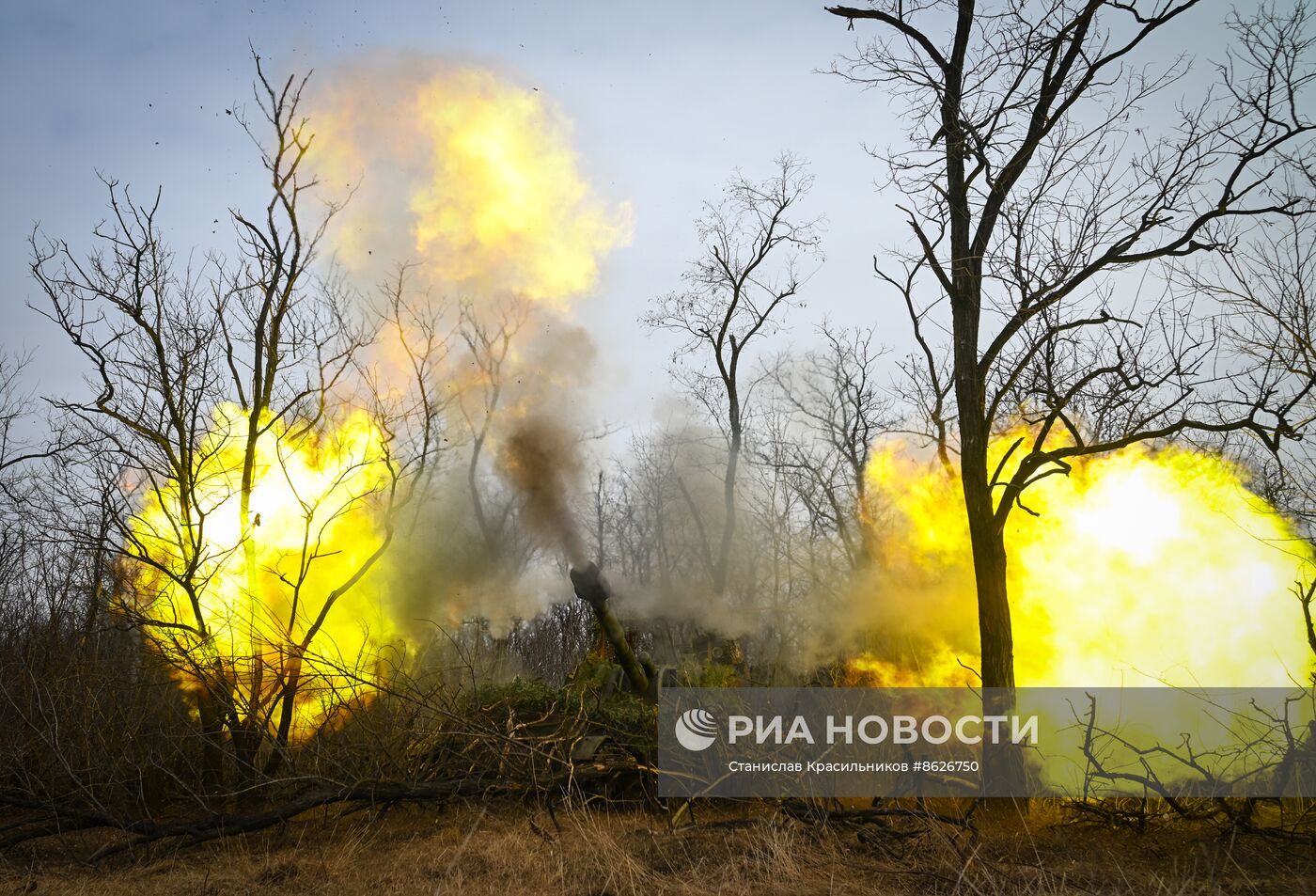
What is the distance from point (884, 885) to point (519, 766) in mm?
3910

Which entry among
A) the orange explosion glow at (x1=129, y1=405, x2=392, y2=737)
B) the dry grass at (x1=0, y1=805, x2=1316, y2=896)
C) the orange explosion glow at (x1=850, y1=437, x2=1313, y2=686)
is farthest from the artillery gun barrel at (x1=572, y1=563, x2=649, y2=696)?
the orange explosion glow at (x1=850, y1=437, x2=1313, y2=686)

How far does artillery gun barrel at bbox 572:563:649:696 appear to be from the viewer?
12562 mm

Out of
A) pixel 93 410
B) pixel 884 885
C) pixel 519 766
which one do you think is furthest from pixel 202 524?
pixel 884 885

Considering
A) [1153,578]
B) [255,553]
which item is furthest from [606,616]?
[1153,578]

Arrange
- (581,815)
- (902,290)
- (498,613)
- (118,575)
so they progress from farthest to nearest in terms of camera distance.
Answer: (498,613) → (902,290) → (118,575) → (581,815)

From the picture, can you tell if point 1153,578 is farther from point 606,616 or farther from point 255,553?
point 255,553

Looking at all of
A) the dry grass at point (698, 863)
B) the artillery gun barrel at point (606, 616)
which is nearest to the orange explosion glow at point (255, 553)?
the dry grass at point (698, 863)

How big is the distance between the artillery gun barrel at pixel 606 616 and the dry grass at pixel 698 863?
13.0ft

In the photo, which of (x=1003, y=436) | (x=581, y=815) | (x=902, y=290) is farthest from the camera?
(x=1003, y=436)

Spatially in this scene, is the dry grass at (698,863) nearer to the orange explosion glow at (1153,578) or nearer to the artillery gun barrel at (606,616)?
the orange explosion glow at (1153,578)

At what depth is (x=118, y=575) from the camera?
10562 mm

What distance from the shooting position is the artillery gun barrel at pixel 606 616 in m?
12.6

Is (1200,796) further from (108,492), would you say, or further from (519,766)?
(108,492)

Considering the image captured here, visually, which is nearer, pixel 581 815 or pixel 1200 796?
pixel 1200 796
